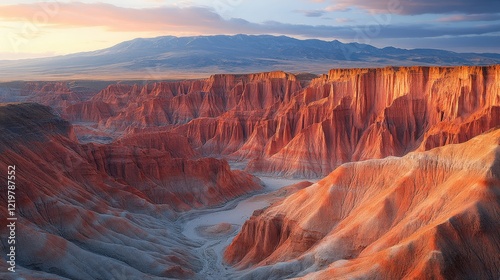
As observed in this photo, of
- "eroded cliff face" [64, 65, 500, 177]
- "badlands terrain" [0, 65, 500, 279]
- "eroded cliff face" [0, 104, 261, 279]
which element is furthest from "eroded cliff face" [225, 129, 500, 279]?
"eroded cliff face" [64, 65, 500, 177]

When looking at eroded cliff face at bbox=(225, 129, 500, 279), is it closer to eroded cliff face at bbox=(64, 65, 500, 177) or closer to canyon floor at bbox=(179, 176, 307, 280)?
canyon floor at bbox=(179, 176, 307, 280)

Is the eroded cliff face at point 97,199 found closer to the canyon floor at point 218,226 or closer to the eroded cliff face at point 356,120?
the canyon floor at point 218,226

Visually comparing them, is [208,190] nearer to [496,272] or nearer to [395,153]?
[395,153]

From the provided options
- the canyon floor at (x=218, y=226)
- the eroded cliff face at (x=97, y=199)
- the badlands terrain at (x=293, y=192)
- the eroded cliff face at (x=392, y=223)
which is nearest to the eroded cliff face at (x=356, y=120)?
the badlands terrain at (x=293, y=192)

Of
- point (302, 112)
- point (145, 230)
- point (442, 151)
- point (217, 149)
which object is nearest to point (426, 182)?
point (442, 151)

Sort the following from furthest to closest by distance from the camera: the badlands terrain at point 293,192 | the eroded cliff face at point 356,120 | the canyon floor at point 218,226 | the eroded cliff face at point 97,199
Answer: the eroded cliff face at point 356,120
the canyon floor at point 218,226
the eroded cliff face at point 97,199
the badlands terrain at point 293,192

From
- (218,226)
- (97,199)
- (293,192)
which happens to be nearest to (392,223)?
(218,226)
